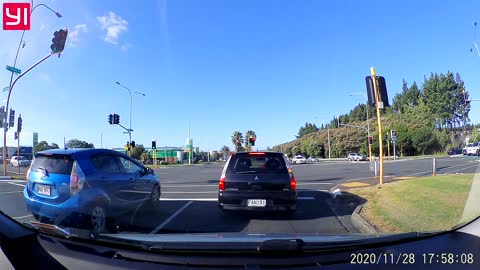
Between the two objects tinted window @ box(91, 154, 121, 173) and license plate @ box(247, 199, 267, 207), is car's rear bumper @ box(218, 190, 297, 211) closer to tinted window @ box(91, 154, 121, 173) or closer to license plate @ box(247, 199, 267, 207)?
license plate @ box(247, 199, 267, 207)

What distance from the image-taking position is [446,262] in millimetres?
2457

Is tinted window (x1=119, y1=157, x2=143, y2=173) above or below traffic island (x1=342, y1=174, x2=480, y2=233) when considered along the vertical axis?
above

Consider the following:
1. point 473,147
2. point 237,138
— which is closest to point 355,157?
point 473,147

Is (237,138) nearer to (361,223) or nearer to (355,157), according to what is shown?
(355,157)

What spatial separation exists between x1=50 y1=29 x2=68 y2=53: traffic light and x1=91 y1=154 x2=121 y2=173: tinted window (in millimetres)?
2721

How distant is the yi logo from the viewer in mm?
2988

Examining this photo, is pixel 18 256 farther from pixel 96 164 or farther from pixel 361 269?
pixel 96 164

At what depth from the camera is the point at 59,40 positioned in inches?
126

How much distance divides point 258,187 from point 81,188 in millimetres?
4331

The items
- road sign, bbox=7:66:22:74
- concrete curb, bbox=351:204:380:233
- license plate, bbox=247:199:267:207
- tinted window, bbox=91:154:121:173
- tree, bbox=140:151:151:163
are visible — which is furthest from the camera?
tree, bbox=140:151:151:163

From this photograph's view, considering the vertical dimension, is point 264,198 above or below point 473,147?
below

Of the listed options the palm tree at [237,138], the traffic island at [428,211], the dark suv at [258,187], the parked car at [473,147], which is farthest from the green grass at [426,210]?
the palm tree at [237,138]

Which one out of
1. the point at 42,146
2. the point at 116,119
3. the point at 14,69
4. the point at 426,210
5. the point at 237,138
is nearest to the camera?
the point at 14,69

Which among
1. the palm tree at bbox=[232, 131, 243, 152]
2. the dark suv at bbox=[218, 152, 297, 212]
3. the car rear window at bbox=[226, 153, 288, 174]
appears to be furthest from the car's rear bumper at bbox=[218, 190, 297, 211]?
the palm tree at bbox=[232, 131, 243, 152]
